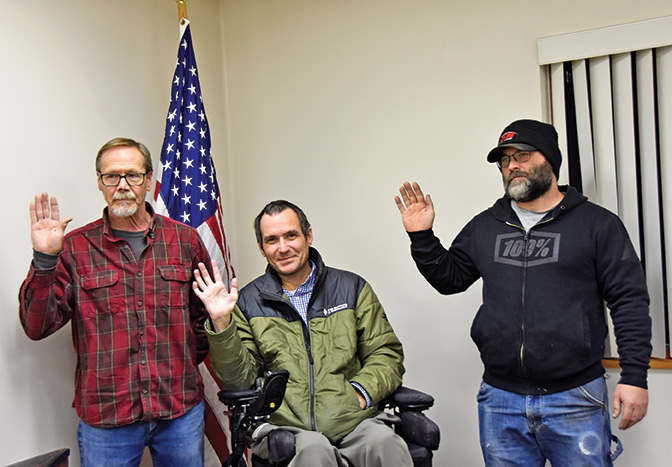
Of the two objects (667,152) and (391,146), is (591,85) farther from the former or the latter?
(391,146)

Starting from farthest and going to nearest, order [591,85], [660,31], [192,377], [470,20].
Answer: [470,20] → [591,85] → [660,31] → [192,377]

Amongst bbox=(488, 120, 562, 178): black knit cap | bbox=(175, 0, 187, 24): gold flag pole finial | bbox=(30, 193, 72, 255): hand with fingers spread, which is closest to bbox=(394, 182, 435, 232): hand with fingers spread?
bbox=(488, 120, 562, 178): black knit cap

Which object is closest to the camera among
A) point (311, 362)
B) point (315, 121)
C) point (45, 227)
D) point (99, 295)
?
point (45, 227)

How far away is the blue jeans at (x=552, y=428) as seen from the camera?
199cm

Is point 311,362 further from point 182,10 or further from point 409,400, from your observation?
point 182,10

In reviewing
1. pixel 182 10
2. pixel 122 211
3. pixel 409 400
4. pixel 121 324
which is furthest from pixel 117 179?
pixel 409 400

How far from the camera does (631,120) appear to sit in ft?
8.91

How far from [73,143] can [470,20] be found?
199 cm

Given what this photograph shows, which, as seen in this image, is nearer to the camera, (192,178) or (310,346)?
(310,346)

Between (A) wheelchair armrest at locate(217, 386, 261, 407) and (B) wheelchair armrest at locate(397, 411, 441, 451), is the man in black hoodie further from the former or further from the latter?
(A) wheelchair armrest at locate(217, 386, 261, 407)

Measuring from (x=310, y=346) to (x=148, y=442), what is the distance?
2.28ft

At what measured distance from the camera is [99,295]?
2074 millimetres

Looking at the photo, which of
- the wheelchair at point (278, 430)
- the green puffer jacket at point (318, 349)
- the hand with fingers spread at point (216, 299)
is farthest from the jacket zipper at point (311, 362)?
the hand with fingers spread at point (216, 299)

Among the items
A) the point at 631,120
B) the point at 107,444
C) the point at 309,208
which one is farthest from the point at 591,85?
the point at 107,444
